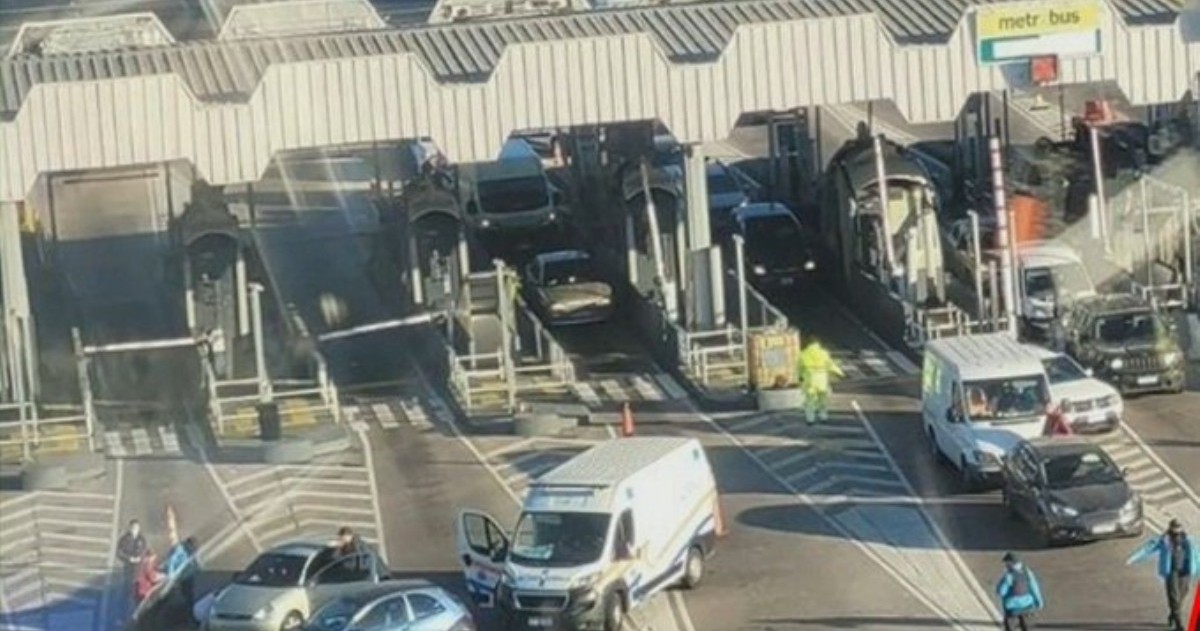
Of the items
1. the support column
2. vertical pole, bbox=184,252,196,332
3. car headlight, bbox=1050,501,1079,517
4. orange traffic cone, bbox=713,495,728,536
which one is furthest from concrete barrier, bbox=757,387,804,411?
vertical pole, bbox=184,252,196,332

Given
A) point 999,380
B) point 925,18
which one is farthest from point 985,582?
point 925,18

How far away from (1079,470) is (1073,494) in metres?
0.43

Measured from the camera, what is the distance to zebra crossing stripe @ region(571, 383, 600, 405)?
4066cm

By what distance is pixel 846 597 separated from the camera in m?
31.2

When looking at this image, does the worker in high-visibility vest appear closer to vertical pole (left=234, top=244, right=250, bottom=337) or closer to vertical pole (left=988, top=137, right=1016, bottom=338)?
vertical pole (left=988, top=137, right=1016, bottom=338)

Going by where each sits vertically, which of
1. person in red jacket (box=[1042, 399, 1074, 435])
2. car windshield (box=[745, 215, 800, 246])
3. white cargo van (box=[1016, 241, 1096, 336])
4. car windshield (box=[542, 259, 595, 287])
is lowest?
person in red jacket (box=[1042, 399, 1074, 435])

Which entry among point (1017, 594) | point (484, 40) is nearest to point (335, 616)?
point (1017, 594)

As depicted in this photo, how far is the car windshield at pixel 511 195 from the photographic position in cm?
4953

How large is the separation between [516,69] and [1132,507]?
36.0 ft

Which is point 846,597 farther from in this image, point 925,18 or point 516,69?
point 925,18

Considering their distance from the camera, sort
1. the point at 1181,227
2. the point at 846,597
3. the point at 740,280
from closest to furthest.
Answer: the point at 846,597
the point at 740,280
the point at 1181,227

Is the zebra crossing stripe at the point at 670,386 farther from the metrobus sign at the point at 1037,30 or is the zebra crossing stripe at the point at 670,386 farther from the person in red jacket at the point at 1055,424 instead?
the person in red jacket at the point at 1055,424

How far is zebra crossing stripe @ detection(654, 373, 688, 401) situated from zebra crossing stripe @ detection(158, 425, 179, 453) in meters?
6.40

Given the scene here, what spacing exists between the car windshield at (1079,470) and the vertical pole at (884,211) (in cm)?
1101
